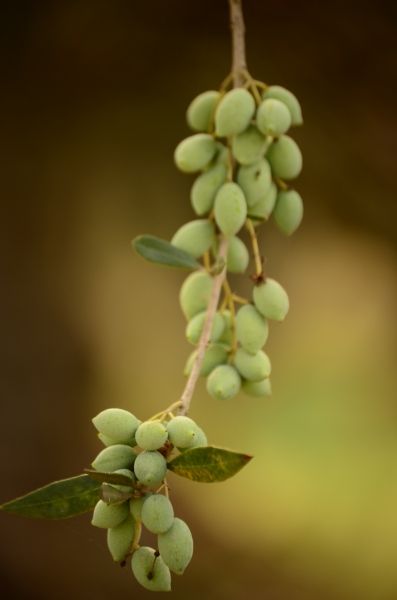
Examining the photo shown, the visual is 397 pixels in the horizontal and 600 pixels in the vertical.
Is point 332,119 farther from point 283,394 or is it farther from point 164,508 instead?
point 164,508

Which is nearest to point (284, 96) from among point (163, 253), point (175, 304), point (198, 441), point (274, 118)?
point (274, 118)

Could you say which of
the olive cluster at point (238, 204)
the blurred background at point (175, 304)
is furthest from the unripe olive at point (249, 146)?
the blurred background at point (175, 304)

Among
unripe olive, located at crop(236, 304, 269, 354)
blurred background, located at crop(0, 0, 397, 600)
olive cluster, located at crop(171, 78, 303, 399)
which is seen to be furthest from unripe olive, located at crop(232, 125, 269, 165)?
blurred background, located at crop(0, 0, 397, 600)

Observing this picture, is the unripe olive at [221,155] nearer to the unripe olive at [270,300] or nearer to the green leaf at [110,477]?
the unripe olive at [270,300]

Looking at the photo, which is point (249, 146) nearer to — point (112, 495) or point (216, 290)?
point (216, 290)

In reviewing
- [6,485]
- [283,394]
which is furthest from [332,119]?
[6,485]

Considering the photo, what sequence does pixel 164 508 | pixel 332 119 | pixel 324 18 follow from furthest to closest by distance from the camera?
pixel 332 119 < pixel 324 18 < pixel 164 508
